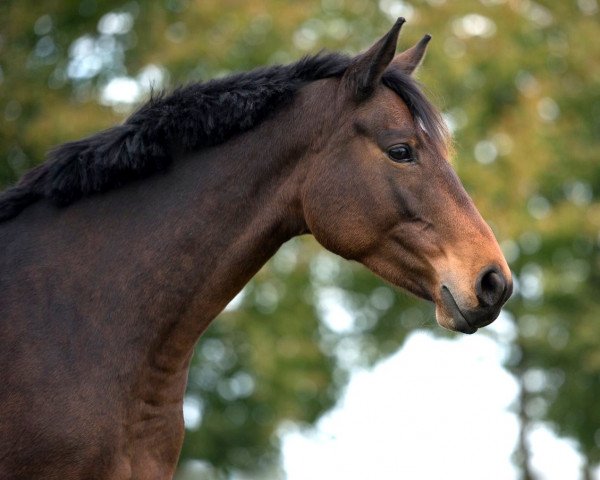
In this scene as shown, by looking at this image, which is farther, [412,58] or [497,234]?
[497,234]

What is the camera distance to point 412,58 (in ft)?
17.6

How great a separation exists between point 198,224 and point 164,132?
494 mm

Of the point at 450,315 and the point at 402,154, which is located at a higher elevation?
the point at 402,154

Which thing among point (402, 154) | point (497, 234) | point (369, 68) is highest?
point (369, 68)

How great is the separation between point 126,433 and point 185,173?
1312 millimetres

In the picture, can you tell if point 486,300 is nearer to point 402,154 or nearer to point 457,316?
point 457,316

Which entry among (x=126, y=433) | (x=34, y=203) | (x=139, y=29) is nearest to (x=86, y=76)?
(x=139, y=29)

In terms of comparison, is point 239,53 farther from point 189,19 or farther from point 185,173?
point 185,173

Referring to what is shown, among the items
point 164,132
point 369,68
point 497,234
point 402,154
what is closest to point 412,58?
point 369,68

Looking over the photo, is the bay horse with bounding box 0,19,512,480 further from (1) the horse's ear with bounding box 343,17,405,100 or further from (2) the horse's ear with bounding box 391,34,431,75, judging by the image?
(2) the horse's ear with bounding box 391,34,431,75

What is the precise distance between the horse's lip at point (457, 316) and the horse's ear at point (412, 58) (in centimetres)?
137

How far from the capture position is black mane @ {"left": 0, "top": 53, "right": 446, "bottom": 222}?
187 inches

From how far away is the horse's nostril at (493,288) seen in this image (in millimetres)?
4461

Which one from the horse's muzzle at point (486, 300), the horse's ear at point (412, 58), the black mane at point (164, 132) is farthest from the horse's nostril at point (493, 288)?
the horse's ear at point (412, 58)
